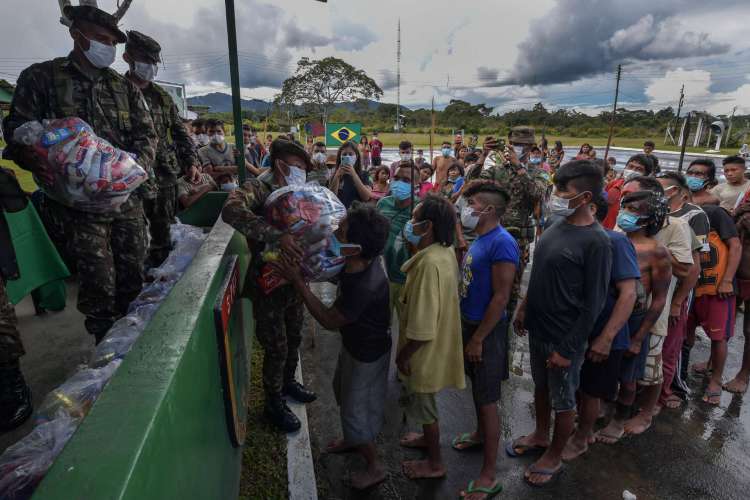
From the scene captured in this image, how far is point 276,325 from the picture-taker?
8.83 feet

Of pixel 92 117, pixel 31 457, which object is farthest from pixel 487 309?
pixel 92 117

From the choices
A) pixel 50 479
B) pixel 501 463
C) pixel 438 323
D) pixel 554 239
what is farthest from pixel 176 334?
pixel 501 463

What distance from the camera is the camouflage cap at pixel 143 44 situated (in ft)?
10.2

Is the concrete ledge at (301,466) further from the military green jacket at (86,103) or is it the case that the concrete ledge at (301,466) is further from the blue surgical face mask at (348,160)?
the blue surgical face mask at (348,160)

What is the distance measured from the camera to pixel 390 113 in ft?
180

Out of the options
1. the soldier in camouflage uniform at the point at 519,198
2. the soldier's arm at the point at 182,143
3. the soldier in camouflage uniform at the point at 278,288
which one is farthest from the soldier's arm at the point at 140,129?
the soldier in camouflage uniform at the point at 519,198

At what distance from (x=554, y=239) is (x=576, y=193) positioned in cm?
29

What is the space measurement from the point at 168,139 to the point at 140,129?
1401 mm

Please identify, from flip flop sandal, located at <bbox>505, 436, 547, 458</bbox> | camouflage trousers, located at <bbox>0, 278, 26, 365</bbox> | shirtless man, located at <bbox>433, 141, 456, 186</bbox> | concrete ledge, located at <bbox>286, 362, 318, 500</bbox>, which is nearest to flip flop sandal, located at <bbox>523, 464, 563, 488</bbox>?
flip flop sandal, located at <bbox>505, 436, 547, 458</bbox>

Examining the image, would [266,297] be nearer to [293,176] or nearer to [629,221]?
[293,176]

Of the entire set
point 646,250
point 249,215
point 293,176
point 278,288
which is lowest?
point 278,288

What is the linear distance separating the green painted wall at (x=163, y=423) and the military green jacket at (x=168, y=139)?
2023 millimetres

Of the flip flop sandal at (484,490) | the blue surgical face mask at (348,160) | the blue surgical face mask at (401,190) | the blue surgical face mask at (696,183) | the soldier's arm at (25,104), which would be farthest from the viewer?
the blue surgical face mask at (348,160)

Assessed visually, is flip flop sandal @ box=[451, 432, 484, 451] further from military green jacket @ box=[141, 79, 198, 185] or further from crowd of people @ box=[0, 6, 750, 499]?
military green jacket @ box=[141, 79, 198, 185]
